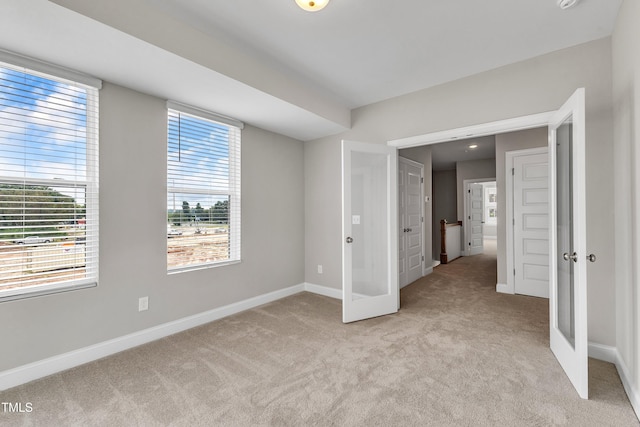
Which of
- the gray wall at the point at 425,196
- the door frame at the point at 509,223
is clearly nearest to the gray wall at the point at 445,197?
the gray wall at the point at 425,196

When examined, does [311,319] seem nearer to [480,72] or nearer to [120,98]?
[120,98]

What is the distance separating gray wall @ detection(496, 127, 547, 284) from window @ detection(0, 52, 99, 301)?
5094 millimetres

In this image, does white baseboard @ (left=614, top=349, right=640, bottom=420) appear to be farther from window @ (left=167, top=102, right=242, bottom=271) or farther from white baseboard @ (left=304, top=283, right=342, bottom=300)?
window @ (left=167, top=102, right=242, bottom=271)

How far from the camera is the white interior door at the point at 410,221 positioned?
181 inches

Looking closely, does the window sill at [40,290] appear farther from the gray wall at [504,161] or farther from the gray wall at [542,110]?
the gray wall at [504,161]

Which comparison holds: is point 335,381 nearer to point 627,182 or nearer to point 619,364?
point 619,364

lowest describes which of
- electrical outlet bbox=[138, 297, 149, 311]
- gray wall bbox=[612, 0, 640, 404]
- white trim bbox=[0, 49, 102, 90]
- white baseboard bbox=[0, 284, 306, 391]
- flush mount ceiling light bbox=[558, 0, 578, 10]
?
white baseboard bbox=[0, 284, 306, 391]

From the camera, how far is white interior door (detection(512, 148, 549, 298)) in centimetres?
402

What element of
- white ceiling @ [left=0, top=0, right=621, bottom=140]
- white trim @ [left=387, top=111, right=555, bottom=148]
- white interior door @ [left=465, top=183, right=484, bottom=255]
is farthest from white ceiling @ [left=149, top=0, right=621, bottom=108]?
white interior door @ [left=465, top=183, right=484, bottom=255]

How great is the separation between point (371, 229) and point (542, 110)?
202 cm

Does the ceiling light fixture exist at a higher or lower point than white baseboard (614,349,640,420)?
higher

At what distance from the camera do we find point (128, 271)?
2594mm

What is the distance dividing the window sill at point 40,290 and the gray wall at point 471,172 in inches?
306

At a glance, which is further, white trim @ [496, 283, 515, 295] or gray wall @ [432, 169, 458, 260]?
gray wall @ [432, 169, 458, 260]
